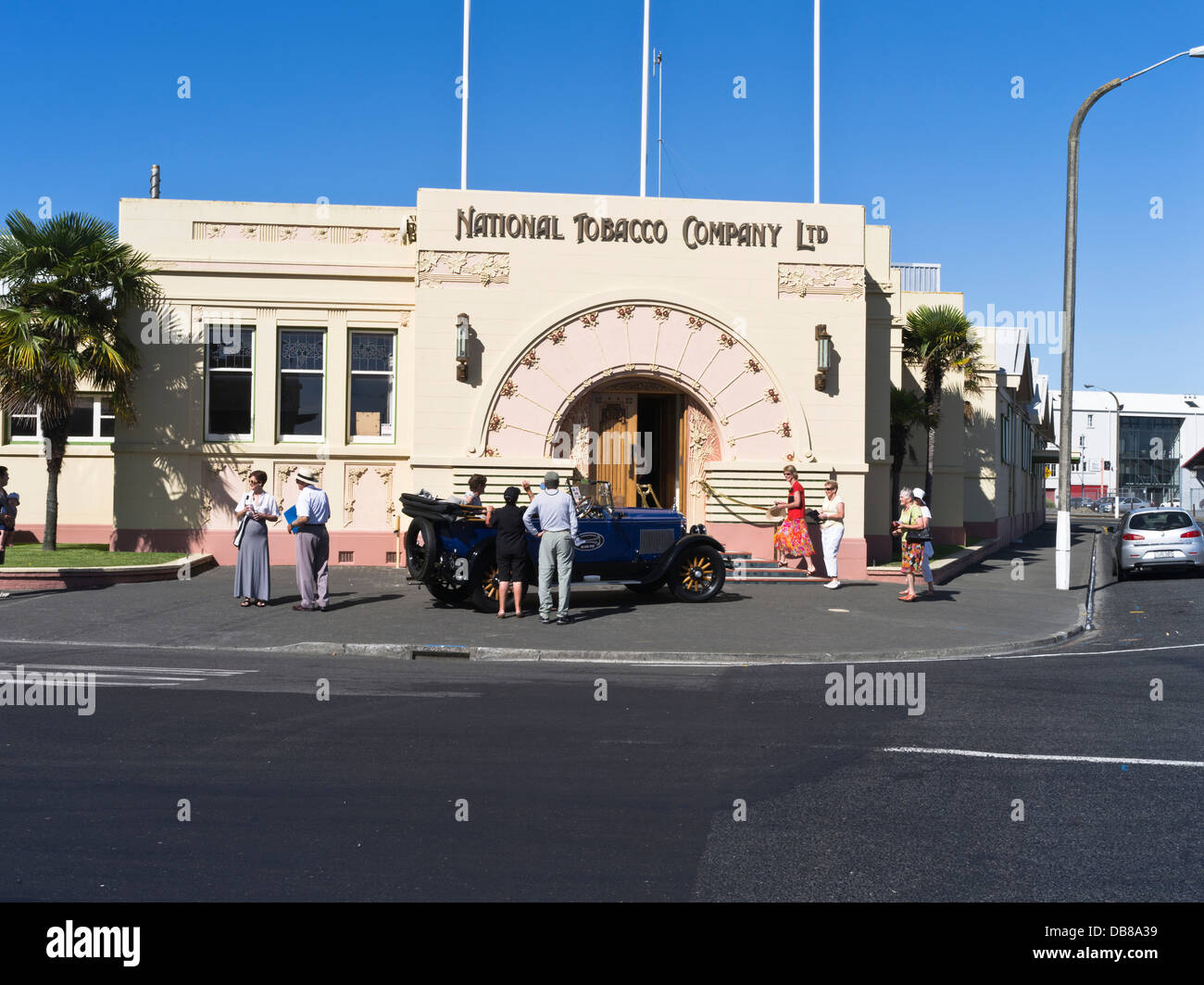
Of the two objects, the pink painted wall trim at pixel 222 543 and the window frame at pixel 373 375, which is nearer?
the pink painted wall trim at pixel 222 543

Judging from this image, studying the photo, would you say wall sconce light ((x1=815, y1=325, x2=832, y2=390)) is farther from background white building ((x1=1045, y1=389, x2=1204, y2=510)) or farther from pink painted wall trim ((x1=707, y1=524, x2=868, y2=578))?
background white building ((x1=1045, y1=389, x2=1204, y2=510))

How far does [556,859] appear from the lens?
17.5ft

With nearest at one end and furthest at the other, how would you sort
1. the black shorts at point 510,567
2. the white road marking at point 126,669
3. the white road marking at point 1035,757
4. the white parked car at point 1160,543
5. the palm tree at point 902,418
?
1. the white road marking at point 1035,757
2. the white road marking at point 126,669
3. the black shorts at point 510,567
4. the white parked car at point 1160,543
5. the palm tree at point 902,418

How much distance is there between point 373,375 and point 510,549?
816 cm

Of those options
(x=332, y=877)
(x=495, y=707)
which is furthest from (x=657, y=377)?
(x=332, y=877)

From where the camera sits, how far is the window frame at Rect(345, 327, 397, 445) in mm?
21516

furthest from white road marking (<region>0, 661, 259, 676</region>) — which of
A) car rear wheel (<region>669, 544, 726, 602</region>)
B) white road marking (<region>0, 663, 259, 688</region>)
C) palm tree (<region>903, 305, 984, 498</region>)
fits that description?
Result: palm tree (<region>903, 305, 984, 498</region>)

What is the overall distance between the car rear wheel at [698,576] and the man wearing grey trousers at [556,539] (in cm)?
270

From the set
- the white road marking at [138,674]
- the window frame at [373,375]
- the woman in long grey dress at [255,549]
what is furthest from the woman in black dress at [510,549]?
the window frame at [373,375]

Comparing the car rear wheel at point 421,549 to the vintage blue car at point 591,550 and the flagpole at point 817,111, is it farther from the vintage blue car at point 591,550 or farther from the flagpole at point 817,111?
the flagpole at point 817,111

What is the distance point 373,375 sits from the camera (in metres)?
21.7

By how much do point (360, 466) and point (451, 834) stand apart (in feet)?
53.3

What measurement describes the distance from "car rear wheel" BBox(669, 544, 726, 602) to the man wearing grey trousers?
8.87 feet

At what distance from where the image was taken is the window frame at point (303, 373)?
21.4m
